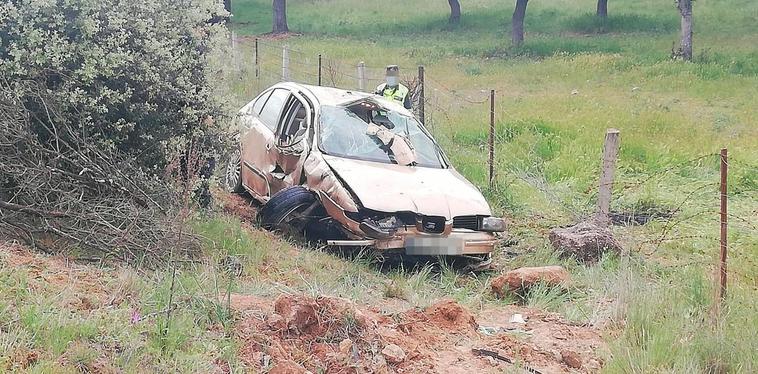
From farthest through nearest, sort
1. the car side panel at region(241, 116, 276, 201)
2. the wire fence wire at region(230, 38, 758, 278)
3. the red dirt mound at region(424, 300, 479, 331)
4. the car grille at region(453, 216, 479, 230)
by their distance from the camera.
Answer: the car side panel at region(241, 116, 276, 201)
the wire fence wire at region(230, 38, 758, 278)
the car grille at region(453, 216, 479, 230)
the red dirt mound at region(424, 300, 479, 331)

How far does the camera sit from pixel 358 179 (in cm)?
734

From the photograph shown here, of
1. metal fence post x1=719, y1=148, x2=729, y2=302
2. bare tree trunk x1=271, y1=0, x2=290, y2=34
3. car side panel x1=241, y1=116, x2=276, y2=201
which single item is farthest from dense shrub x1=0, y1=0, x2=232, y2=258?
bare tree trunk x1=271, y1=0, x2=290, y2=34

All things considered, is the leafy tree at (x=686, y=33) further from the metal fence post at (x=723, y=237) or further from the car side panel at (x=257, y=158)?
the metal fence post at (x=723, y=237)

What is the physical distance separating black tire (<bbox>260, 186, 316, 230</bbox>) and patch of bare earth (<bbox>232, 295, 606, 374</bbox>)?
2457 mm

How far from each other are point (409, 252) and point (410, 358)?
2515 millimetres

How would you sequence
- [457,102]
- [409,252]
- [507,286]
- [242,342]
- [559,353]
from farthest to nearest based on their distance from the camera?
[457,102] → [409,252] → [507,286] → [559,353] → [242,342]

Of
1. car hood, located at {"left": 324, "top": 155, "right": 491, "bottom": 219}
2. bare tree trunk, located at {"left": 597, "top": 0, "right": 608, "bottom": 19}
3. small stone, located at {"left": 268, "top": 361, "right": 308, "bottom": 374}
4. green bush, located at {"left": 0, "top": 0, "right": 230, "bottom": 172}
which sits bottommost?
small stone, located at {"left": 268, "top": 361, "right": 308, "bottom": 374}

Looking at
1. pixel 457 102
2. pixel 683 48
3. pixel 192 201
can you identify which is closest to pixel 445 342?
pixel 192 201

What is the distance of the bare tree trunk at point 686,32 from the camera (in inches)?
981

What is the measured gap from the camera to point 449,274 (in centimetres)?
700

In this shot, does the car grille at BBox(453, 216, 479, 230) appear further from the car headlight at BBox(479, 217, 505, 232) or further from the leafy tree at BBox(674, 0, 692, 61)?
the leafy tree at BBox(674, 0, 692, 61)

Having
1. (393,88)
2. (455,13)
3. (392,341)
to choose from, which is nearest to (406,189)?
(392,341)

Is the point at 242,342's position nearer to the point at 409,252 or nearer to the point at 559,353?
the point at 559,353

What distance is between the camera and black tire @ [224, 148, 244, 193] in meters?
9.53
